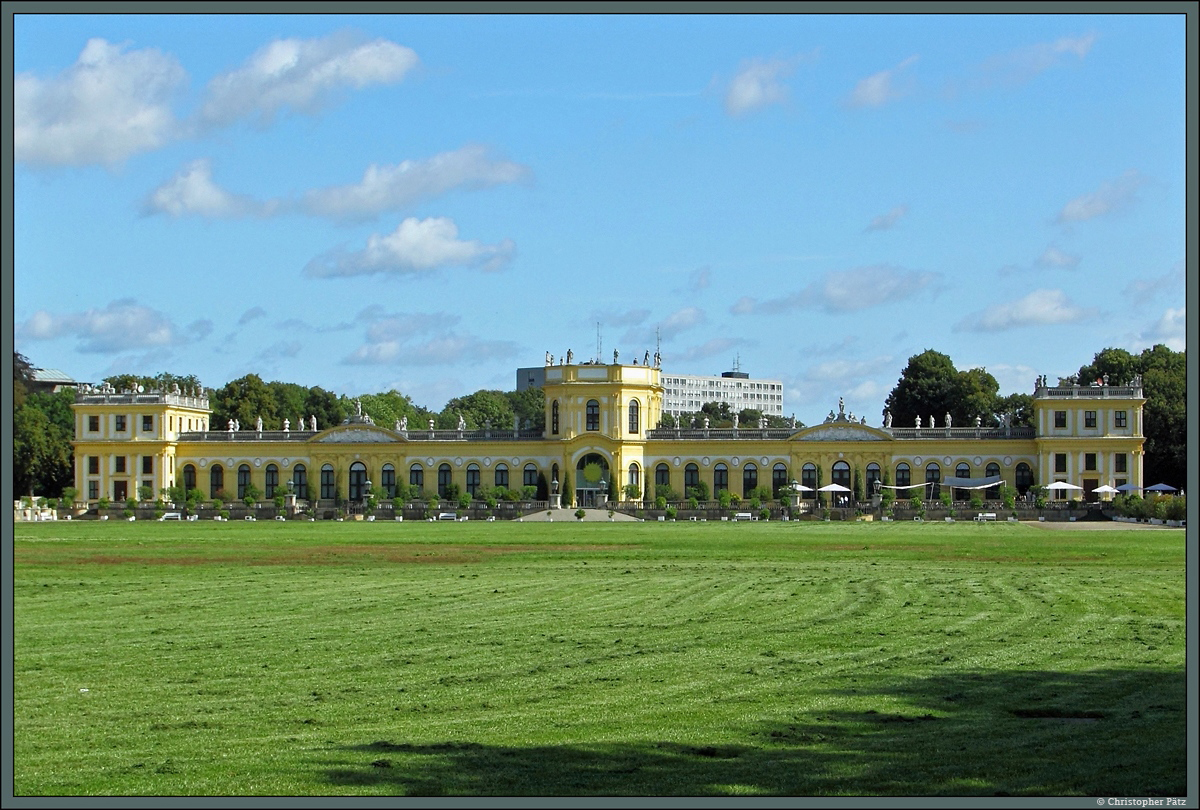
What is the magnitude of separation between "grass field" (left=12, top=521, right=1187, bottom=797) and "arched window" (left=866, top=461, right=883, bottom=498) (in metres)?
54.9

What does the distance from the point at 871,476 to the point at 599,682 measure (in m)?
73.5

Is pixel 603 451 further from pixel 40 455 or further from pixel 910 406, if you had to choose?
pixel 40 455

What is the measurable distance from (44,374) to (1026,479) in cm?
9516

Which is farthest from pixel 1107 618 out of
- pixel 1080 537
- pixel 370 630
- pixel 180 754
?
pixel 1080 537

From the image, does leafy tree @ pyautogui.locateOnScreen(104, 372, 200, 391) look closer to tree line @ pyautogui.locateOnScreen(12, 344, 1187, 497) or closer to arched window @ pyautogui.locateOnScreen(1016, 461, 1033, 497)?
tree line @ pyautogui.locateOnScreen(12, 344, 1187, 497)

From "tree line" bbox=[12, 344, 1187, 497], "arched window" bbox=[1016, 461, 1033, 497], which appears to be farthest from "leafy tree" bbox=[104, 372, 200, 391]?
"arched window" bbox=[1016, 461, 1033, 497]

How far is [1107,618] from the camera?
24.1m

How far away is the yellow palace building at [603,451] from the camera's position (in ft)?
285

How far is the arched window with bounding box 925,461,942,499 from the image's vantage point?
291 feet

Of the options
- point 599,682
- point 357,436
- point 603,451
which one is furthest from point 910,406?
point 599,682

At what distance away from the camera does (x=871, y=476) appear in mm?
89875

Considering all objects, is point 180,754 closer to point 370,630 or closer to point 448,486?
point 370,630

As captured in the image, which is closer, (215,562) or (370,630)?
(370,630)

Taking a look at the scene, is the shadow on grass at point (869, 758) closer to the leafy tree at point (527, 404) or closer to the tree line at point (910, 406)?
the tree line at point (910, 406)
